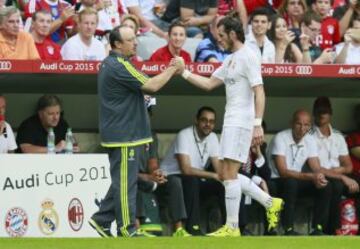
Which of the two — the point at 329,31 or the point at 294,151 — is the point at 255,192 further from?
the point at 329,31

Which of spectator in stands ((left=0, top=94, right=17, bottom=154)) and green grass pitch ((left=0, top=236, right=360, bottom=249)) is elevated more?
spectator in stands ((left=0, top=94, right=17, bottom=154))

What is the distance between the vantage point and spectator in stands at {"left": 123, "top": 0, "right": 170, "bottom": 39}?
1573 centimetres

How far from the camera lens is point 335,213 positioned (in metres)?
14.4

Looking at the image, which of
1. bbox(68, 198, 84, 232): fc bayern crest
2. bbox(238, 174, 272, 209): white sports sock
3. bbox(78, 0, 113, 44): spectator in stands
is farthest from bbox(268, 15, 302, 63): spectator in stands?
bbox(68, 198, 84, 232): fc bayern crest

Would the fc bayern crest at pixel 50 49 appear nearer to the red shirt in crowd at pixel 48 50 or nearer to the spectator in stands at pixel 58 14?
the red shirt in crowd at pixel 48 50

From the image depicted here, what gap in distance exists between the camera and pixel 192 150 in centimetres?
1429

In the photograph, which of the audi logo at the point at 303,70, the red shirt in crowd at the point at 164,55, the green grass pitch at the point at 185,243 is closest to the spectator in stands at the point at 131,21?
the red shirt in crowd at the point at 164,55

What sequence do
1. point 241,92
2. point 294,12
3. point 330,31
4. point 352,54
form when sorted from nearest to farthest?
point 241,92
point 352,54
point 294,12
point 330,31

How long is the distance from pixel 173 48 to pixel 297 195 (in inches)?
93.5

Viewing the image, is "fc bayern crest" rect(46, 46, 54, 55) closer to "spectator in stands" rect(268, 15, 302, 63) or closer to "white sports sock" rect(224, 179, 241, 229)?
"spectator in stands" rect(268, 15, 302, 63)

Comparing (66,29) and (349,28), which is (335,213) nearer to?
(349,28)

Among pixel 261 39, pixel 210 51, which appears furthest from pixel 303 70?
pixel 210 51

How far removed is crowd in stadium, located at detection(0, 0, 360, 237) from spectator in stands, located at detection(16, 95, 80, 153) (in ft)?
0.04

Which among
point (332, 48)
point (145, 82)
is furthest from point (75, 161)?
point (332, 48)
